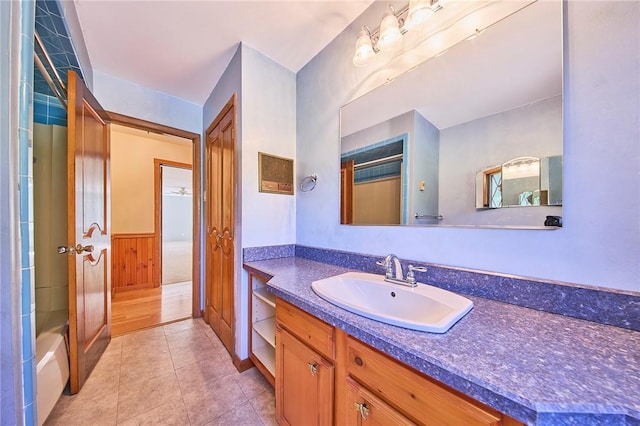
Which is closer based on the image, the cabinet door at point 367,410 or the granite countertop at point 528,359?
the granite countertop at point 528,359

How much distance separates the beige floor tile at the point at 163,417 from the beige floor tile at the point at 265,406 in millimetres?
365

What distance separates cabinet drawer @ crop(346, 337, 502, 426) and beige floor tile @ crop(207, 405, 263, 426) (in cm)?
90

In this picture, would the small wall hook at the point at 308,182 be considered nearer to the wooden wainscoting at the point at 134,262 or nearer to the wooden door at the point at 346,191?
the wooden door at the point at 346,191

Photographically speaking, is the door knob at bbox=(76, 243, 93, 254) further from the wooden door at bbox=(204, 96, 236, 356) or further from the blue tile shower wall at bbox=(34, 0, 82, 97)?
the blue tile shower wall at bbox=(34, 0, 82, 97)

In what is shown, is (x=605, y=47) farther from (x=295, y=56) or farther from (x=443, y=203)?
(x=295, y=56)

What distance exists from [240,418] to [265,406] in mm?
144

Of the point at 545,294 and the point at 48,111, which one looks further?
the point at 48,111

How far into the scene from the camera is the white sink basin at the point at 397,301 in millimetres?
676

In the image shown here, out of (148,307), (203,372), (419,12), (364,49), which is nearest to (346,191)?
(364,49)

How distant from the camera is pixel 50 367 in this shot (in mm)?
1269

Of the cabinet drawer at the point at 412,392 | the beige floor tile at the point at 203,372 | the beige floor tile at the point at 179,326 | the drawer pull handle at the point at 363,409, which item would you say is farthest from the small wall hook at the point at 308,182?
the beige floor tile at the point at 179,326

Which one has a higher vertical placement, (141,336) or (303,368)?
(303,368)

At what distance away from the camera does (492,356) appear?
1.73 ft

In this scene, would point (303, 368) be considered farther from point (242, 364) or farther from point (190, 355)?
point (190, 355)
